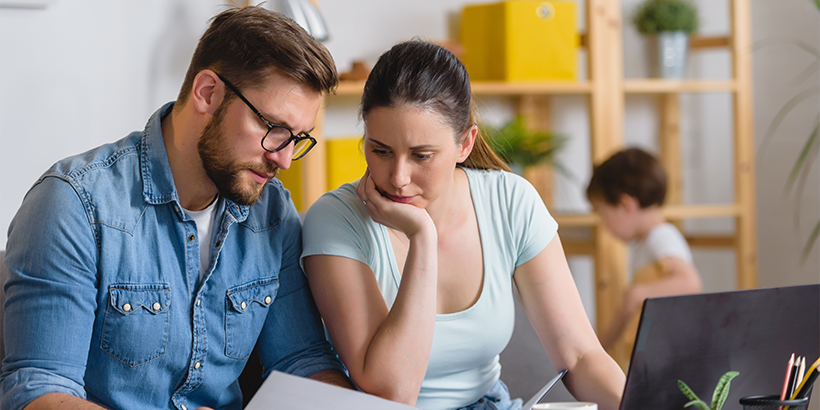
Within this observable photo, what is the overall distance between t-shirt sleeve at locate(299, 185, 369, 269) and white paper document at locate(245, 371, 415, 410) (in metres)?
0.35

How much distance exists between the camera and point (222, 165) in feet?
3.30

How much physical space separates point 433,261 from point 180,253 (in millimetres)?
391

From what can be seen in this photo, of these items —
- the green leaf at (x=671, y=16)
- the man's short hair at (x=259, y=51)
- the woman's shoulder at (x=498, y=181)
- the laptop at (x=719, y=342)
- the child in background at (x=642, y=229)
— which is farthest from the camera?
the green leaf at (x=671, y=16)

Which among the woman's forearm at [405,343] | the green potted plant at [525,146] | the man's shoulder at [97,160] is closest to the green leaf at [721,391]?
the woman's forearm at [405,343]

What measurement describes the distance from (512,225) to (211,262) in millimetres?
516

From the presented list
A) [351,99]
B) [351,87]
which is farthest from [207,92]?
[351,99]

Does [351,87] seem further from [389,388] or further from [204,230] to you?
[389,388]

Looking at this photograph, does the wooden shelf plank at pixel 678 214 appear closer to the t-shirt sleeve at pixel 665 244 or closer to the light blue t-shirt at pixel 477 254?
the t-shirt sleeve at pixel 665 244

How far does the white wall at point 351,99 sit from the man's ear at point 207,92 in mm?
784

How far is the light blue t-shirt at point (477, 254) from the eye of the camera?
43.8 inches

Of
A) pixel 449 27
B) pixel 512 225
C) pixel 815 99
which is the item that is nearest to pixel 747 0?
pixel 815 99

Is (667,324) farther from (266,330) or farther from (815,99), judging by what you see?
(815,99)

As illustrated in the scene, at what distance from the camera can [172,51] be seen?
2043mm

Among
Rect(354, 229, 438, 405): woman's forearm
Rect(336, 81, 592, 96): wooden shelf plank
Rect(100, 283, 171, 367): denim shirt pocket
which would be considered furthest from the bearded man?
Rect(336, 81, 592, 96): wooden shelf plank
